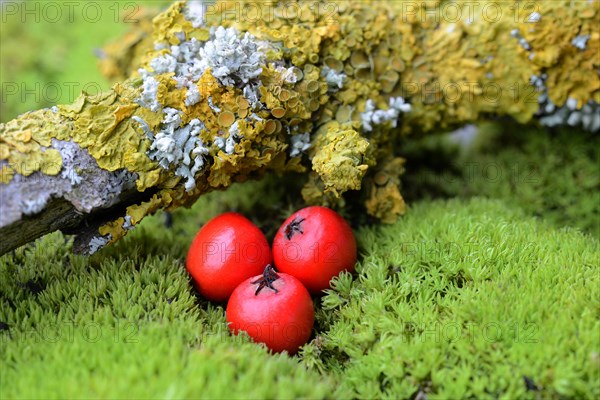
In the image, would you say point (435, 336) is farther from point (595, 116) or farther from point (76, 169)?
point (595, 116)

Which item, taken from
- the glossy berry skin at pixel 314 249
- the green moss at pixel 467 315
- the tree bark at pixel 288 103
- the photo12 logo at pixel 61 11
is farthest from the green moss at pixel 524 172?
the photo12 logo at pixel 61 11

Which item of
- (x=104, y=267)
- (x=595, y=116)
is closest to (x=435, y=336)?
(x=104, y=267)

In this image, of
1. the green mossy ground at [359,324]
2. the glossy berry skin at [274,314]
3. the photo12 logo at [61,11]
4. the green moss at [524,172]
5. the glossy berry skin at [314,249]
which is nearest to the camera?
the green mossy ground at [359,324]

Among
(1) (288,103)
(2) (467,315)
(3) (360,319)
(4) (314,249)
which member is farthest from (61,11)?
(2) (467,315)

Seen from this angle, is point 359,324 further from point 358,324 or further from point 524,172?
point 524,172

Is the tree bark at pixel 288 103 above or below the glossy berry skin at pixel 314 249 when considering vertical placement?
above

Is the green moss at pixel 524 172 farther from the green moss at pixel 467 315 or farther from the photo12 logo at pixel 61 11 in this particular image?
the photo12 logo at pixel 61 11
